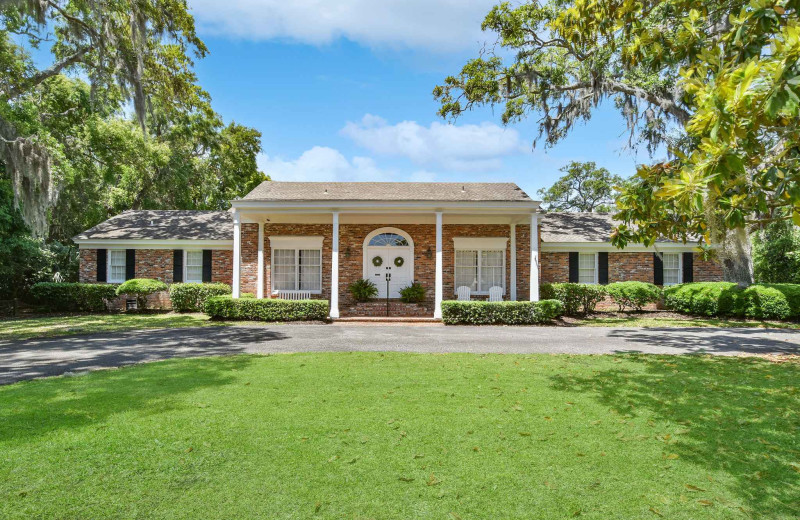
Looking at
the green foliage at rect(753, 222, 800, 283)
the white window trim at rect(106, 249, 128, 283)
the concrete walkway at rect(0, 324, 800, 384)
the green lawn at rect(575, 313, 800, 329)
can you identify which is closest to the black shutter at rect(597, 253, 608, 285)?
the green lawn at rect(575, 313, 800, 329)

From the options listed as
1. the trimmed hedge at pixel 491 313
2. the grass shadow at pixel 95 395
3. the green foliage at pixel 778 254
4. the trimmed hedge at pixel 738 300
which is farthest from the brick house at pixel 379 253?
the grass shadow at pixel 95 395

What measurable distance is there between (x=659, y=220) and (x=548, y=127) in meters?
12.7

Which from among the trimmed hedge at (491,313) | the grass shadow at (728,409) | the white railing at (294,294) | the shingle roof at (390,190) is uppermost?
the shingle roof at (390,190)

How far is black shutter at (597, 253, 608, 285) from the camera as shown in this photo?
17.1m

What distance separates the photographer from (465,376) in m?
6.09

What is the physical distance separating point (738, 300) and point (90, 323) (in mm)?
20486

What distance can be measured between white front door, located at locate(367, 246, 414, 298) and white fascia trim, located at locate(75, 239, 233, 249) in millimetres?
5762

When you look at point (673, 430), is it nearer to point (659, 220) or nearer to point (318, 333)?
point (659, 220)

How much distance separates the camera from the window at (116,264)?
56.0 ft

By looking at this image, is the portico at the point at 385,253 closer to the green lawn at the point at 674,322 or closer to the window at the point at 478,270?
the window at the point at 478,270

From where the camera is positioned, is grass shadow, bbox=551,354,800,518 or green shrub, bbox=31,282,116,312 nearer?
grass shadow, bbox=551,354,800,518

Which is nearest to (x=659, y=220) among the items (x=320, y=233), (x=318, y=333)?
(x=318, y=333)

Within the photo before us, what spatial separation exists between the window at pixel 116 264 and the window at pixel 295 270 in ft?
20.7

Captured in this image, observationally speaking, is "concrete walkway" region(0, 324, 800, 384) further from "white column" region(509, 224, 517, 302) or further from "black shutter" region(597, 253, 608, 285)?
"black shutter" region(597, 253, 608, 285)
